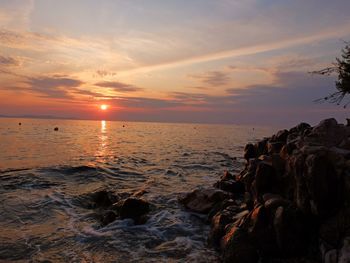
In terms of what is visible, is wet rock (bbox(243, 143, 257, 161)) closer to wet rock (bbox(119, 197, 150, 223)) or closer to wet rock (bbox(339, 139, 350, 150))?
wet rock (bbox(119, 197, 150, 223))

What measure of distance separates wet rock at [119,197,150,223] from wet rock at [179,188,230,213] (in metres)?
2.24

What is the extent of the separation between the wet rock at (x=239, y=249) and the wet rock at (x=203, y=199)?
521 centimetres

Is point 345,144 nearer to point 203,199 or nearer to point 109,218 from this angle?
point 203,199

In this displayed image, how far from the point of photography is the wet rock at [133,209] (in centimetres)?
1424

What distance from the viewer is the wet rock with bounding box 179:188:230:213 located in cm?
1526

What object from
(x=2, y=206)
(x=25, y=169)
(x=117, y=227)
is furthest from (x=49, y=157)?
(x=117, y=227)

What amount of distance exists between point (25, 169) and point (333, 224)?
25832 mm

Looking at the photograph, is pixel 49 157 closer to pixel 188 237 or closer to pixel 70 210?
pixel 70 210

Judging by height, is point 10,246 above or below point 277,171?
below

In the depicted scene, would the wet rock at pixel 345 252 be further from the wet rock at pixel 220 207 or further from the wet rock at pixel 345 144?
the wet rock at pixel 220 207

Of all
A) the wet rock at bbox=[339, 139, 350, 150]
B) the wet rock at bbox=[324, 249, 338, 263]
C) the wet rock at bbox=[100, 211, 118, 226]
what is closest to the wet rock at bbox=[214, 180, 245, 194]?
the wet rock at bbox=[100, 211, 118, 226]

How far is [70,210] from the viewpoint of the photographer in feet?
52.7

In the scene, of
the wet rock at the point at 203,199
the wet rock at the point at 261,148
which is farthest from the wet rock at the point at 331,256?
the wet rock at the point at 261,148

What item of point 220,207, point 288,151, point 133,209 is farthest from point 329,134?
point 133,209
